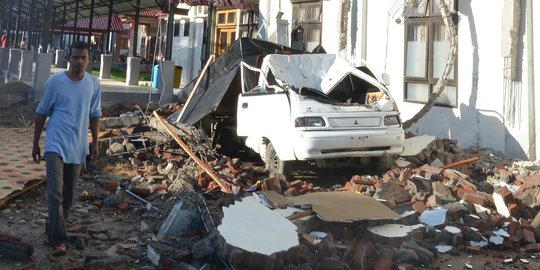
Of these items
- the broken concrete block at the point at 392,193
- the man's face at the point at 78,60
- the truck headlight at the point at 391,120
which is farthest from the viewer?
the truck headlight at the point at 391,120

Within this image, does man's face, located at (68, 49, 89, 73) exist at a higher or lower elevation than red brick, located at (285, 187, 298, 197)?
higher

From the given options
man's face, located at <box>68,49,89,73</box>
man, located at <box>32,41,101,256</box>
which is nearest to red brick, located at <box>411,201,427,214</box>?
man, located at <box>32,41,101,256</box>

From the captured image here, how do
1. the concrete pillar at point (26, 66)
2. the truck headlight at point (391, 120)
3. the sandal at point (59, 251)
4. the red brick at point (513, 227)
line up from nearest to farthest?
1. the sandal at point (59, 251)
2. the red brick at point (513, 227)
3. the truck headlight at point (391, 120)
4. the concrete pillar at point (26, 66)

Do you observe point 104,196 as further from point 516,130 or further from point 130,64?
point 130,64

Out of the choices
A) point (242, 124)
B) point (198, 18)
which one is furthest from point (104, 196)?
point (198, 18)

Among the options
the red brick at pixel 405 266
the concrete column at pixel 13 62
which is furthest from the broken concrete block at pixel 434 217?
the concrete column at pixel 13 62

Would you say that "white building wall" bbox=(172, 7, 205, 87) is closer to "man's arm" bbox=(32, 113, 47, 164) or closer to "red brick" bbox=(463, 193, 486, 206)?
"red brick" bbox=(463, 193, 486, 206)

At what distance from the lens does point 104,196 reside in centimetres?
736

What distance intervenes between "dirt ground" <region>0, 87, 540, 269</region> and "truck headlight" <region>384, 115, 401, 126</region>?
10.3 ft

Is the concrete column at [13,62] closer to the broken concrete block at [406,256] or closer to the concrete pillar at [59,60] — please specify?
the concrete pillar at [59,60]

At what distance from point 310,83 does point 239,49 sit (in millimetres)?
1869

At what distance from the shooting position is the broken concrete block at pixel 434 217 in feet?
20.7

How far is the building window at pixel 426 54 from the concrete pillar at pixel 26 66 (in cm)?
1258

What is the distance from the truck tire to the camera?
880 cm
